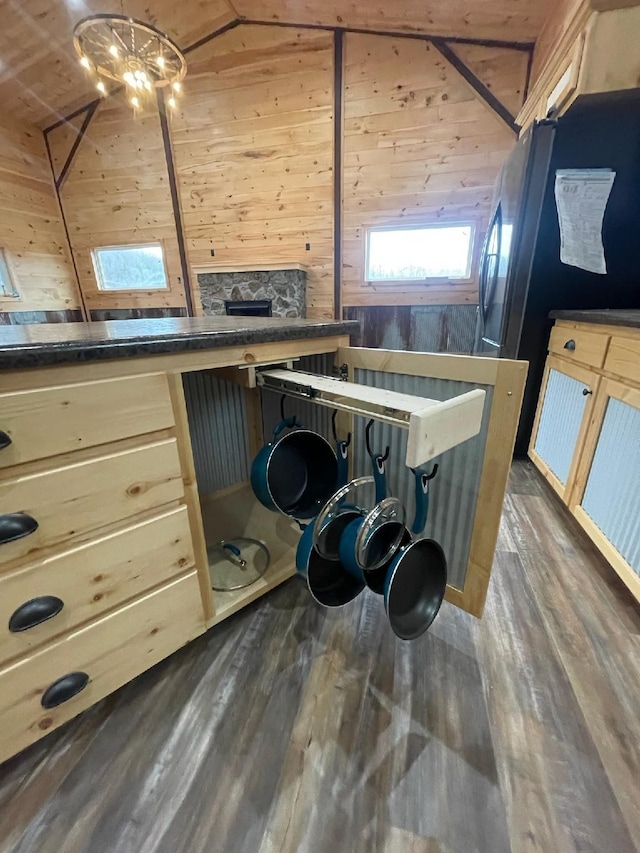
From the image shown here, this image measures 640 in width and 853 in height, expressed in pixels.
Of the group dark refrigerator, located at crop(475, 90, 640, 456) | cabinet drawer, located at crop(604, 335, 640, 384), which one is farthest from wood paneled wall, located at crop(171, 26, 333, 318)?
cabinet drawer, located at crop(604, 335, 640, 384)

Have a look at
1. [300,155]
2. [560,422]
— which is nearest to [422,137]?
[300,155]

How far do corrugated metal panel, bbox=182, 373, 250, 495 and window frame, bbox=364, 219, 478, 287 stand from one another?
2828 mm

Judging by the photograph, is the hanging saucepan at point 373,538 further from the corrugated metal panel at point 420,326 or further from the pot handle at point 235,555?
the corrugated metal panel at point 420,326

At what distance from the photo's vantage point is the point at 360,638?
1.15 m

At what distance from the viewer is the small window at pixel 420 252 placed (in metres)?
3.58

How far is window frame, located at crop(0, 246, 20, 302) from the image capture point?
430 cm

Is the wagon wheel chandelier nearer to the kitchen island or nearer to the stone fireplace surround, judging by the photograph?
the stone fireplace surround

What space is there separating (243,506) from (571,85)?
7.75 ft

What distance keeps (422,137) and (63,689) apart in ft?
14.8

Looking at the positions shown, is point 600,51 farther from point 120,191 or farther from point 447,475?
point 120,191

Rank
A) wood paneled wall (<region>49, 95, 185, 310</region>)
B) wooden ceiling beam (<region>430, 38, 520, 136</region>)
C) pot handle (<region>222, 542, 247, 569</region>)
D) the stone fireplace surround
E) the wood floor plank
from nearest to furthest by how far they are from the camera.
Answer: the wood floor plank < pot handle (<region>222, 542, 247, 569</region>) < wooden ceiling beam (<region>430, 38, 520, 136</region>) < the stone fireplace surround < wood paneled wall (<region>49, 95, 185, 310</region>)

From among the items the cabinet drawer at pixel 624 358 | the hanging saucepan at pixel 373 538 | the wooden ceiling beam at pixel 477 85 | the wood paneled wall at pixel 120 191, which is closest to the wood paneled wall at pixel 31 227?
the wood paneled wall at pixel 120 191

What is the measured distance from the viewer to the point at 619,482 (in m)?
1.29

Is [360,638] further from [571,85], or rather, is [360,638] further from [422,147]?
[422,147]
